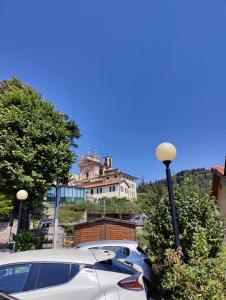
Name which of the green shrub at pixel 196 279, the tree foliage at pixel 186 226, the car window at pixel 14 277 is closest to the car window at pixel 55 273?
the car window at pixel 14 277

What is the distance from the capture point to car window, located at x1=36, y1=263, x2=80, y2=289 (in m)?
4.02

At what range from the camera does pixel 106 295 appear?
4.04 metres

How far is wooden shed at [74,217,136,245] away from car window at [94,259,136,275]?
1127 centimetres

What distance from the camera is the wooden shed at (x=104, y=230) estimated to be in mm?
15758

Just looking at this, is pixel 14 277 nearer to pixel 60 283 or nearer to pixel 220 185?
pixel 60 283

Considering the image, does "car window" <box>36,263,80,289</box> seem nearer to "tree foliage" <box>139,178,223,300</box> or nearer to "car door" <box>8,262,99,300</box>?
"car door" <box>8,262,99,300</box>

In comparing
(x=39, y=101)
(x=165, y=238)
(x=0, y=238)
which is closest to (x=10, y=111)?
(x=39, y=101)

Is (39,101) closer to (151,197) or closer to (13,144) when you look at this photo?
(13,144)

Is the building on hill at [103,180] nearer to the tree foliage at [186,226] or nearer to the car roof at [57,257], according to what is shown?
the tree foliage at [186,226]

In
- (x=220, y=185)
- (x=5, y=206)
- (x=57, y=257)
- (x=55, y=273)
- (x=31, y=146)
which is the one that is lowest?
(x=55, y=273)

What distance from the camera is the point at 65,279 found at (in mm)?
4098

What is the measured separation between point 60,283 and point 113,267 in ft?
2.98

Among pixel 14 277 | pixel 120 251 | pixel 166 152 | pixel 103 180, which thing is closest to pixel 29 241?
pixel 120 251

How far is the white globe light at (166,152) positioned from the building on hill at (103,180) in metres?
47.0
